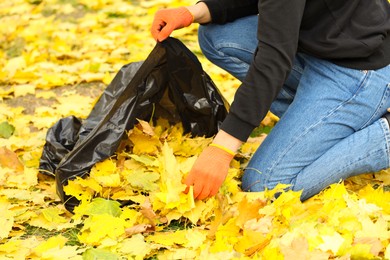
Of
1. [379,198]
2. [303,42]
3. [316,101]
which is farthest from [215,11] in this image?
[379,198]

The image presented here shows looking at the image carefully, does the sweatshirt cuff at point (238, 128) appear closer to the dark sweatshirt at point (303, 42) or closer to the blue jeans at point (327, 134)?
the dark sweatshirt at point (303, 42)

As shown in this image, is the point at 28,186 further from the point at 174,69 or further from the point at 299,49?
the point at 299,49

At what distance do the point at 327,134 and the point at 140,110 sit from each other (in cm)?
77

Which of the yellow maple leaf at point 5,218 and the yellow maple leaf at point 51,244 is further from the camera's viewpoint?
the yellow maple leaf at point 5,218

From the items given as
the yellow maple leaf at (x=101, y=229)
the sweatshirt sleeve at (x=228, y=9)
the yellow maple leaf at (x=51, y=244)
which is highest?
the sweatshirt sleeve at (x=228, y=9)

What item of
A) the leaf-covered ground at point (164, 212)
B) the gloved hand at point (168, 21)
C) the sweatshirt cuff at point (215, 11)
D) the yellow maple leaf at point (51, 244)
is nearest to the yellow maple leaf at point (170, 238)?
the leaf-covered ground at point (164, 212)

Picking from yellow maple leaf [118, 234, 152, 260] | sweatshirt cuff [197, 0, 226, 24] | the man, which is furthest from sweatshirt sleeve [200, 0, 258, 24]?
yellow maple leaf [118, 234, 152, 260]

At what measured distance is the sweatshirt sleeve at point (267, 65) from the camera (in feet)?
6.51

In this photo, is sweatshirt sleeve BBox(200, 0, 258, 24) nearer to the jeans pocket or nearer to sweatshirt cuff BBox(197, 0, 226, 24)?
sweatshirt cuff BBox(197, 0, 226, 24)

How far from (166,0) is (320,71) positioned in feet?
10.5

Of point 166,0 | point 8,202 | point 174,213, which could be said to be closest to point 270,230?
point 174,213

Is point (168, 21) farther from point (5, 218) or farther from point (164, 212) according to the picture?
point (5, 218)

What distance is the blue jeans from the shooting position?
7.25ft

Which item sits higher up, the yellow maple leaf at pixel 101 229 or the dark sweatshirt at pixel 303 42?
the dark sweatshirt at pixel 303 42
